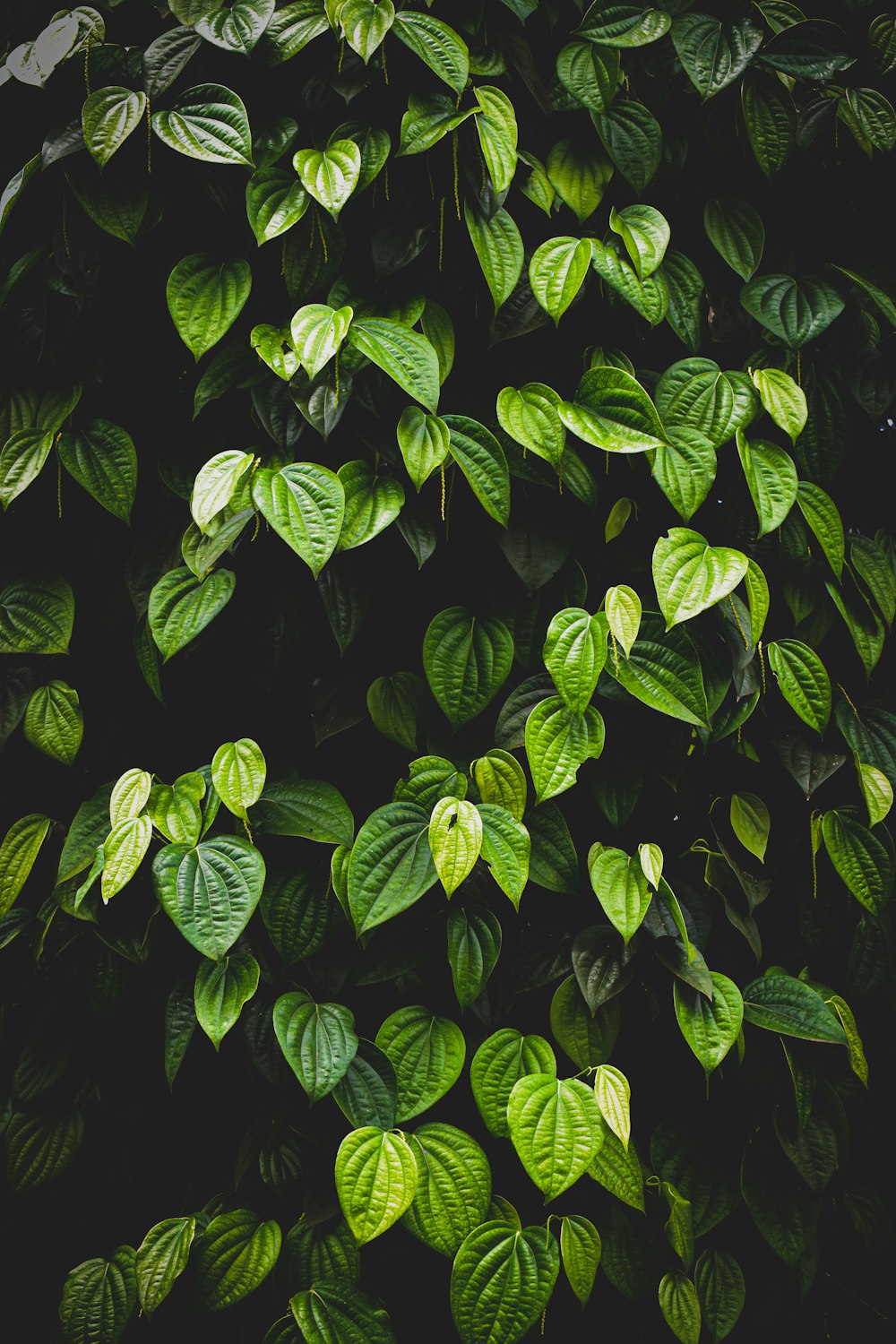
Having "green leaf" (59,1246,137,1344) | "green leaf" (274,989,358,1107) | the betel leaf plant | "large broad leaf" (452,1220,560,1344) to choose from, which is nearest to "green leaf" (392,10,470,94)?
the betel leaf plant

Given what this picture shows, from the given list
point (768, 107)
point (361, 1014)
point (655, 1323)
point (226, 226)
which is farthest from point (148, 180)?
point (655, 1323)

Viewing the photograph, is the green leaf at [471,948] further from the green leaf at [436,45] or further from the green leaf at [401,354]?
the green leaf at [436,45]

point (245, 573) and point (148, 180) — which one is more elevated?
point (148, 180)

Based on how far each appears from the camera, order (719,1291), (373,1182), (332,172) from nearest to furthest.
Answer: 1. (373,1182)
2. (332,172)
3. (719,1291)

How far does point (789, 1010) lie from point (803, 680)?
1.28 feet

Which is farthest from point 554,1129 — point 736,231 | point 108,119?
point 108,119

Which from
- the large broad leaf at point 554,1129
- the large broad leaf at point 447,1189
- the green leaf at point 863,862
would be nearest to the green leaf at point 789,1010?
the green leaf at point 863,862

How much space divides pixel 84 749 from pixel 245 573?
32 cm

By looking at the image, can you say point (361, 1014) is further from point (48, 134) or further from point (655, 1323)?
point (48, 134)

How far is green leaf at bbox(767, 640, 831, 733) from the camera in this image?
4.03 ft

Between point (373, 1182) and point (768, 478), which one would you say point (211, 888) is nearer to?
point (373, 1182)

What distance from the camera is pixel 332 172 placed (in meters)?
1.14

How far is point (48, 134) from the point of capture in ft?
3.93

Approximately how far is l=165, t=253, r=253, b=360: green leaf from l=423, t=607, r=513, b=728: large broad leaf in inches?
16.3
